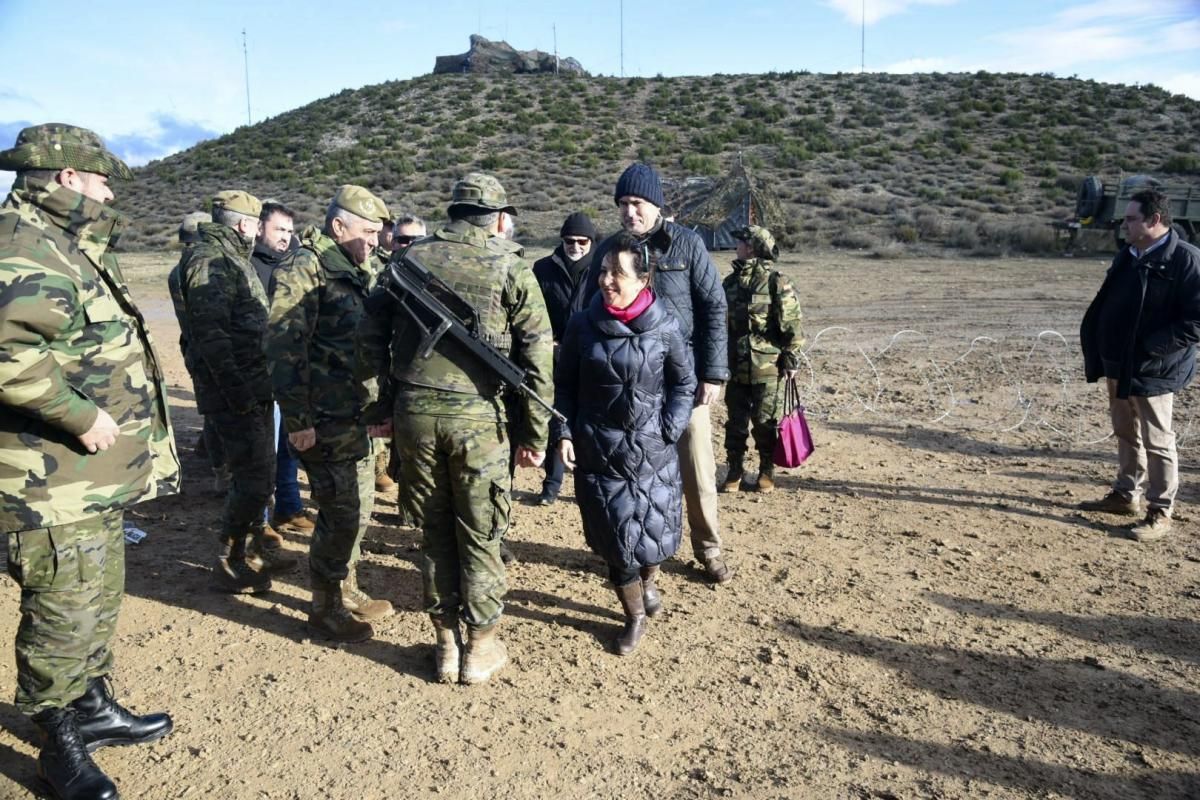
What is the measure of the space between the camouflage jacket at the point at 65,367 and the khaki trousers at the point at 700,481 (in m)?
2.63

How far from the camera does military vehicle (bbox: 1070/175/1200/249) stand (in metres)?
20.0

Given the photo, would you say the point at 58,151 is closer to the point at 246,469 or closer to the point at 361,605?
the point at 246,469

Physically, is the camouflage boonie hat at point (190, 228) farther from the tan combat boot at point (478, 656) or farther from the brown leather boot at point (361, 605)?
the tan combat boot at point (478, 656)

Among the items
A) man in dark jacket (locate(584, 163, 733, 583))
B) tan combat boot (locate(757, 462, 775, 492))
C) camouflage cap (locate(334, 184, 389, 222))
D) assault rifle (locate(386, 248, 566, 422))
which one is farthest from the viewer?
tan combat boot (locate(757, 462, 775, 492))

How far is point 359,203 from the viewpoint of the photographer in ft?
12.9

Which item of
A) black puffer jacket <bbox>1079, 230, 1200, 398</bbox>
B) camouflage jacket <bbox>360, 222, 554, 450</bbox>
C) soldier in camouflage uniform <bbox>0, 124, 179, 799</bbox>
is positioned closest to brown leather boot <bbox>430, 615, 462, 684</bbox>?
camouflage jacket <bbox>360, 222, 554, 450</bbox>

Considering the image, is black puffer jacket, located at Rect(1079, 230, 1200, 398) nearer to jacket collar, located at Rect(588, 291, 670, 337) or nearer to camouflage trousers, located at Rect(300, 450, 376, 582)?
jacket collar, located at Rect(588, 291, 670, 337)

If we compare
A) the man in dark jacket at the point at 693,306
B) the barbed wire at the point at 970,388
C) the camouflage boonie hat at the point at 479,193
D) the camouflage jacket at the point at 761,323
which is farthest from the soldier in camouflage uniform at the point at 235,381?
the barbed wire at the point at 970,388

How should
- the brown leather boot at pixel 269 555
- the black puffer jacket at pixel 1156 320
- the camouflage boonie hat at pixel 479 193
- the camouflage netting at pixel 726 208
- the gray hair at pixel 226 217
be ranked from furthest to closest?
the camouflage netting at pixel 726 208 < the black puffer jacket at pixel 1156 320 < the gray hair at pixel 226 217 < the brown leather boot at pixel 269 555 < the camouflage boonie hat at pixel 479 193

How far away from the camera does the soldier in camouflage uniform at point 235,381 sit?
455cm

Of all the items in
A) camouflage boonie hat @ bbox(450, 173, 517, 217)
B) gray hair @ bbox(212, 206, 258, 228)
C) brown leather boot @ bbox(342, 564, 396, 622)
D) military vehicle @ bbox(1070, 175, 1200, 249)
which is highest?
military vehicle @ bbox(1070, 175, 1200, 249)

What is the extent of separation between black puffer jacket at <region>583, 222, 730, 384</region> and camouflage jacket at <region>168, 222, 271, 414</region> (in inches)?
76.3

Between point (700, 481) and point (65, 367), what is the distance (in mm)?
3069

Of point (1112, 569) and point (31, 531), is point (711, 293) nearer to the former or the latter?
point (1112, 569)
